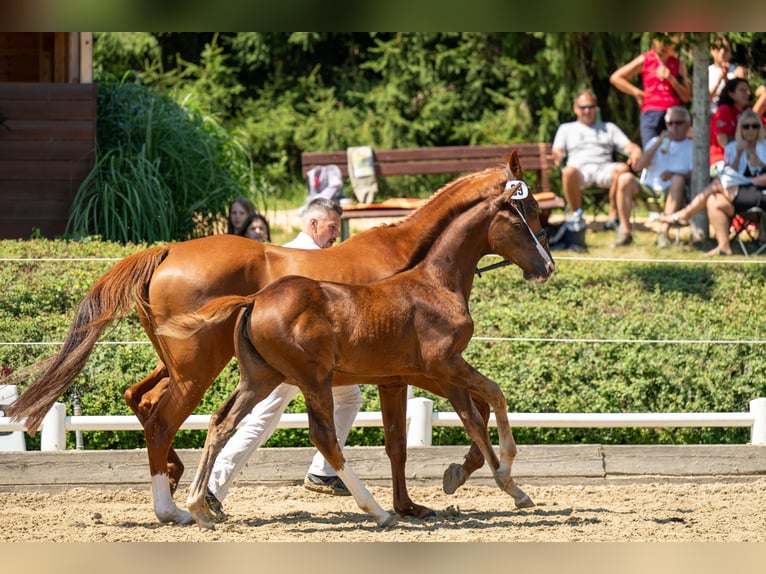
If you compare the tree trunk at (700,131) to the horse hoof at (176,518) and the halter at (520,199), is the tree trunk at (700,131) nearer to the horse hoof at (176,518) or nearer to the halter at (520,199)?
the halter at (520,199)

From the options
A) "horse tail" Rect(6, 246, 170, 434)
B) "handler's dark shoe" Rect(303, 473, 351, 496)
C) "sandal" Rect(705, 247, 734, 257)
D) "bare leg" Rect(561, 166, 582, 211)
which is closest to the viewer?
"horse tail" Rect(6, 246, 170, 434)

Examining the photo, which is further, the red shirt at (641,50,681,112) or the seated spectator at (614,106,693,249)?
the red shirt at (641,50,681,112)

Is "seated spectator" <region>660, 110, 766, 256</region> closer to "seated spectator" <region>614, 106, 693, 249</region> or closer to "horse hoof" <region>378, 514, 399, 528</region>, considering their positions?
"seated spectator" <region>614, 106, 693, 249</region>

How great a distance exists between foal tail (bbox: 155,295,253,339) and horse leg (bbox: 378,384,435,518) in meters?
1.11

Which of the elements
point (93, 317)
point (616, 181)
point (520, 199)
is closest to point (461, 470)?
point (520, 199)

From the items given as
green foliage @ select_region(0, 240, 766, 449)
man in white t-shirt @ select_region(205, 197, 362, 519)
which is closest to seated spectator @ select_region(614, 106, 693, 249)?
green foliage @ select_region(0, 240, 766, 449)

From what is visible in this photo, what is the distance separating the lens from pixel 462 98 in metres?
18.2

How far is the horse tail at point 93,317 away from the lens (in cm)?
521

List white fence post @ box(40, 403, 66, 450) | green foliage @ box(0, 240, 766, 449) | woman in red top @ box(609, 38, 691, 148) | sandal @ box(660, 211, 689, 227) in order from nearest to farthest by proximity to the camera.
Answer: white fence post @ box(40, 403, 66, 450), green foliage @ box(0, 240, 766, 449), sandal @ box(660, 211, 689, 227), woman in red top @ box(609, 38, 691, 148)

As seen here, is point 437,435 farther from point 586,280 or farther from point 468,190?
point 586,280

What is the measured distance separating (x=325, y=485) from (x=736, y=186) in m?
7.19

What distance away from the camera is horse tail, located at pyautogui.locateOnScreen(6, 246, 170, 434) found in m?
5.21

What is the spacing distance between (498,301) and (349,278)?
3796 millimetres
